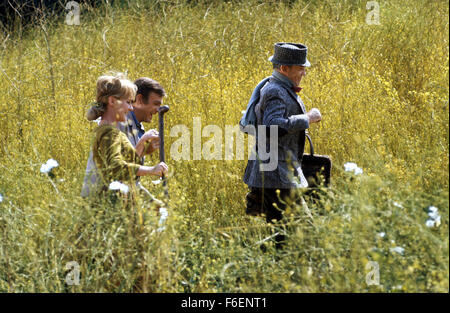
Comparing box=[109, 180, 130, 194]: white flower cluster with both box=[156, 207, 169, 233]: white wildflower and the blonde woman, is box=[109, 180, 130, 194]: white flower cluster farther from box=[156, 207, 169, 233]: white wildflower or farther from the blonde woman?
box=[156, 207, 169, 233]: white wildflower

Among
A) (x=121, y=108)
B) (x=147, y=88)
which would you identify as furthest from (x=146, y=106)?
(x=121, y=108)

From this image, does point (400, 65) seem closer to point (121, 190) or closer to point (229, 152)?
point (229, 152)

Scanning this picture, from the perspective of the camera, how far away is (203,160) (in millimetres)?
4496

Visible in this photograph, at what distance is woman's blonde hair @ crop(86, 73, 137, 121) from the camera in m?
3.29

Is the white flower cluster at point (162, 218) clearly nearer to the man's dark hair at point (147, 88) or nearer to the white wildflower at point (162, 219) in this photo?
the white wildflower at point (162, 219)

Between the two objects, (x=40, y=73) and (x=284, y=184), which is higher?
(x=40, y=73)

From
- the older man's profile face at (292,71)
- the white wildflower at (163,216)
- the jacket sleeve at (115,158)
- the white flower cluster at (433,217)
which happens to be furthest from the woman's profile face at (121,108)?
the white flower cluster at (433,217)

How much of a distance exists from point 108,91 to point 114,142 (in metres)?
0.33

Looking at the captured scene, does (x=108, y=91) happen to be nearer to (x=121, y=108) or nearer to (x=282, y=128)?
(x=121, y=108)

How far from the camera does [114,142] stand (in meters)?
3.15

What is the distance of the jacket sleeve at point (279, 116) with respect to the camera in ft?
11.2

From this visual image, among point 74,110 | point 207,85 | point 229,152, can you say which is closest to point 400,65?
point 207,85
